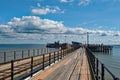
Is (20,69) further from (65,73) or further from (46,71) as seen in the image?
(46,71)

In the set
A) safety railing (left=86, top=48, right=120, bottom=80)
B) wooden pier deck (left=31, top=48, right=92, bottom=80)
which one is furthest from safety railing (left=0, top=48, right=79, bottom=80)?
safety railing (left=86, top=48, right=120, bottom=80)

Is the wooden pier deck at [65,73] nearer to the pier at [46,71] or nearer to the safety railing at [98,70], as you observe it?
the pier at [46,71]

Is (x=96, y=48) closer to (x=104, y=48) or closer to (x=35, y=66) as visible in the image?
(x=104, y=48)

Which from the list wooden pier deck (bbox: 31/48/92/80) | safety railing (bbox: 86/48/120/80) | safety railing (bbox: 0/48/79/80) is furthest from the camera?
wooden pier deck (bbox: 31/48/92/80)

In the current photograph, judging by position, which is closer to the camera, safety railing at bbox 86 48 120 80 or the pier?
safety railing at bbox 86 48 120 80

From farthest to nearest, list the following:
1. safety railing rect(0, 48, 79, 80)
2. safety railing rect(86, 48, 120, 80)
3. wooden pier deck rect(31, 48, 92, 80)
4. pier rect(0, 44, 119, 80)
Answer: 1. wooden pier deck rect(31, 48, 92, 80)
2. safety railing rect(0, 48, 79, 80)
3. pier rect(0, 44, 119, 80)
4. safety railing rect(86, 48, 120, 80)

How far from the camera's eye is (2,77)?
48.1 ft

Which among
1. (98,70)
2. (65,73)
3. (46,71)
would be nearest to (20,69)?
(65,73)

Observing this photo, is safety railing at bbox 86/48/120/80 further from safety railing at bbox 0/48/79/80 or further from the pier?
safety railing at bbox 0/48/79/80

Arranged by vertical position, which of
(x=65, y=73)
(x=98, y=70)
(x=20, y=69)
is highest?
(x=98, y=70)

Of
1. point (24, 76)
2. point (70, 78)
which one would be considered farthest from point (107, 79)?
point (24, 76)

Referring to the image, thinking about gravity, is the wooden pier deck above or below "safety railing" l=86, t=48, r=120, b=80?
below

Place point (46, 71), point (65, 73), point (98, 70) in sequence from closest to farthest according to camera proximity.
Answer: point (98, 70), point (65, 73), point (46, 71)

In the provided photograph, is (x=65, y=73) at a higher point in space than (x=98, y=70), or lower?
lower
